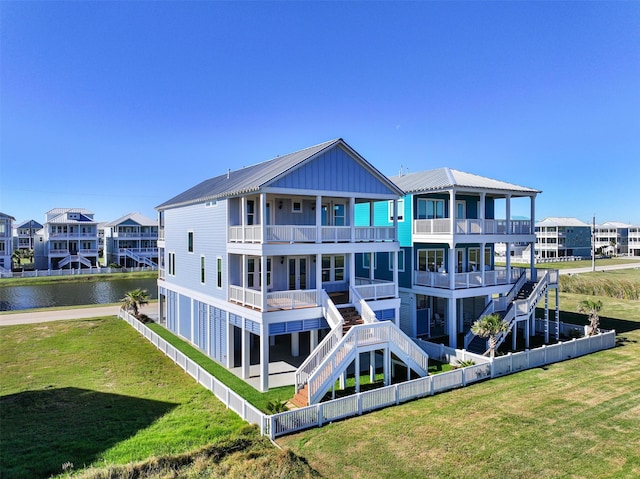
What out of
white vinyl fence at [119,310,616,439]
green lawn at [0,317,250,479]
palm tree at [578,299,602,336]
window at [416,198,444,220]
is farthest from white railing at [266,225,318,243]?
palm tree at [578,299,602,336]

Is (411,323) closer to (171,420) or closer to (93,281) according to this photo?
(171,420)

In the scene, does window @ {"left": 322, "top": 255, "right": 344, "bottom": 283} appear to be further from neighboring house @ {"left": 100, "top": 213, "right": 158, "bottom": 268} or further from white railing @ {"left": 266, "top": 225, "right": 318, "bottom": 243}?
neighboring house @ {"left": 100, "top": 213, "right": 158, "bottom": 268}

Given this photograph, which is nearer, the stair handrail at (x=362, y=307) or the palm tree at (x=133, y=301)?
the stair handrail at (x=362, y=307)

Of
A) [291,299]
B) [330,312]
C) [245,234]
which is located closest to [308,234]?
[245,234]

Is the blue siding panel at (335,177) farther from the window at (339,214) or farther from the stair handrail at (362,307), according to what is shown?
the stair handrail at (362,307)

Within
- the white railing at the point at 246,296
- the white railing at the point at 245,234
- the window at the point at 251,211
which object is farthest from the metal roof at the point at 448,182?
the white railing at the point at 246,296

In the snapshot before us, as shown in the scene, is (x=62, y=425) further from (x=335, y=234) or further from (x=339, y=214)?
(x=339, y=214)

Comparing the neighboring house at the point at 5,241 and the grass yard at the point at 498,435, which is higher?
the neighboring house at the point at 5,241
